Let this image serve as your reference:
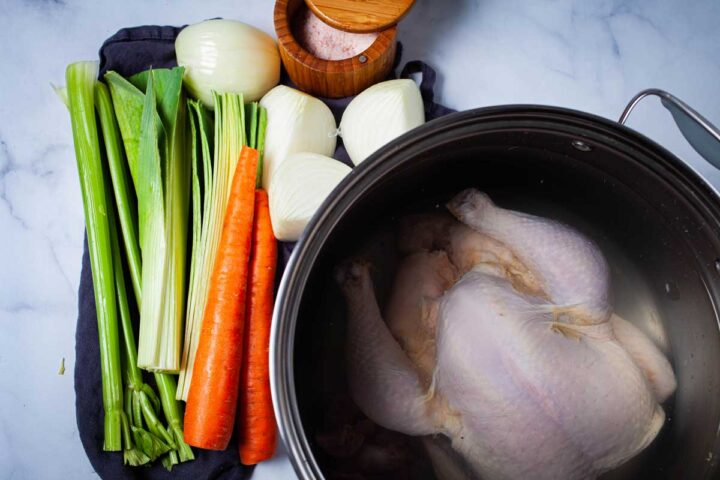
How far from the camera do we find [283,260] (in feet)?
3.37

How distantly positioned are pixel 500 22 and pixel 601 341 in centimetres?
67

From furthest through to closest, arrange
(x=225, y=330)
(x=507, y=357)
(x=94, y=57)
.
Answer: (x=94, y=57) < (x=225, y=330) < (x=507, y=357)

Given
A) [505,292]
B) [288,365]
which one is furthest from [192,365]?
[505,292]

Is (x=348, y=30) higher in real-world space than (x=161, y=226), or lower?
higher

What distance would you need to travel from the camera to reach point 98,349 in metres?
0.98

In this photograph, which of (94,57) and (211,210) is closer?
(211,210)

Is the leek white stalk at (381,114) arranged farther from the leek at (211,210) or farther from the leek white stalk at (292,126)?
the leek at (211,210)

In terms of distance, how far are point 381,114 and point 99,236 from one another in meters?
0.52

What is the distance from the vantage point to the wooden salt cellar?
923mm

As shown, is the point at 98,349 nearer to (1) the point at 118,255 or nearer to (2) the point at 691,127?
(1) the point at 118,255

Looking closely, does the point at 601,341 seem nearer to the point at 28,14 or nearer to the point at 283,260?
the point at 283,260

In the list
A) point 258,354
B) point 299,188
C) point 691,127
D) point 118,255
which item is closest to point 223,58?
point 299,188

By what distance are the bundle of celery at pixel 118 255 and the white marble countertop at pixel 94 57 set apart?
6.1 inches

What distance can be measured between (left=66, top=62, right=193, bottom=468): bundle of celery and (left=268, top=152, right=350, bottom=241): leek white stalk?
0.60 feet
